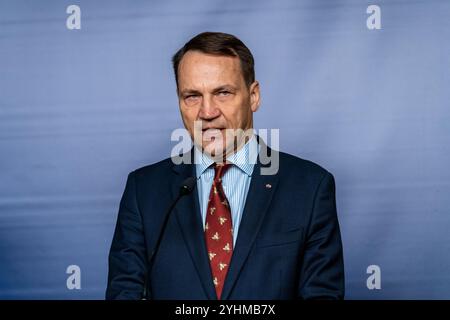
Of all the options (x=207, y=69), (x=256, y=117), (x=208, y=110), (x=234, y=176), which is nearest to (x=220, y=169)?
(x=234, y=176)

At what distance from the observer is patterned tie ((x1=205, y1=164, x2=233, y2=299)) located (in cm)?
193

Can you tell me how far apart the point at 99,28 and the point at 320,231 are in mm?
1162

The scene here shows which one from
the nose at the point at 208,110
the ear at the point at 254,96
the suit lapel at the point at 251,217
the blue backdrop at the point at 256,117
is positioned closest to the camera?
the suit lapel at the point at 251,217

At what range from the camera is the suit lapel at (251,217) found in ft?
6.20

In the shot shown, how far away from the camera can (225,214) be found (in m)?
1.99

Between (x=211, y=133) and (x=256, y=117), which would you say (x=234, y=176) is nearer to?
(x=211, y=133)

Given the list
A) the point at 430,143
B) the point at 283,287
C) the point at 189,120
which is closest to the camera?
the point at 283,287

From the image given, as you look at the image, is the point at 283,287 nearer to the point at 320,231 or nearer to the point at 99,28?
the point at 320,231

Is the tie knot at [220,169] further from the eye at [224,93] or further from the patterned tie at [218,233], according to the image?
the eye at [224,93]

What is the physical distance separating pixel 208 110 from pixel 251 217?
29 centimetres

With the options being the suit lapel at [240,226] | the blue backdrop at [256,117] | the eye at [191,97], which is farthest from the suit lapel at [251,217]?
the blue backdrop at [256,117]

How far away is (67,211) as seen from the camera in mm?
2664

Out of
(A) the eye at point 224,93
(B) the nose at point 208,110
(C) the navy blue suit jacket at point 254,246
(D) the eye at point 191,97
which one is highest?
(A) the eye at point 224,93

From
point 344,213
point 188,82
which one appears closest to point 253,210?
point 188,82
